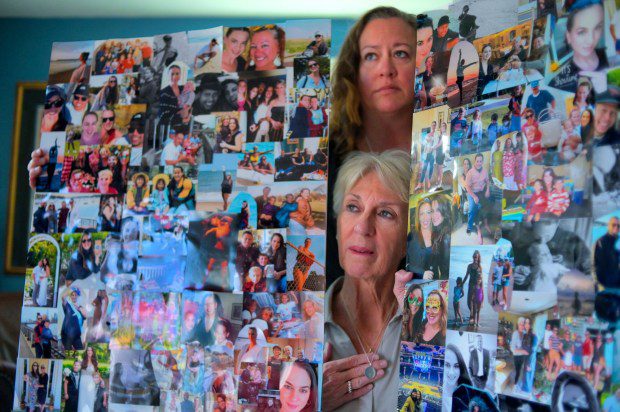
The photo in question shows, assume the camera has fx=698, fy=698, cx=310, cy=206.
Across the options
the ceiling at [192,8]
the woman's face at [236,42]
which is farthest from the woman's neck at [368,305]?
the ceiling at [192,8]

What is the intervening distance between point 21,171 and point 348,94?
237 cm

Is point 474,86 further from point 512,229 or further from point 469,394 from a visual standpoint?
point 469,394

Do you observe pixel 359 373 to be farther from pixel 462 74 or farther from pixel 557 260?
pixel 462 74

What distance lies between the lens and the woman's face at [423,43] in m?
2.08

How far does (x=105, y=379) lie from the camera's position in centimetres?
236

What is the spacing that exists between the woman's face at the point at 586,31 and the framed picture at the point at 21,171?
3040 mm

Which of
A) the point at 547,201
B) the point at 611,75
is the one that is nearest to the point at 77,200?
the point at 547,201

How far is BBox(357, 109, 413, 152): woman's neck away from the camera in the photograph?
7.26 feet

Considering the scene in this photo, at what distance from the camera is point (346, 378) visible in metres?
2.11

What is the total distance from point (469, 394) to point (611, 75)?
880mm

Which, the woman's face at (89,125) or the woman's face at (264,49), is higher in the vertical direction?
the woman's face at (264,49)

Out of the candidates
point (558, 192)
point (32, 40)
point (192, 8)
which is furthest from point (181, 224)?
point (32, 40)

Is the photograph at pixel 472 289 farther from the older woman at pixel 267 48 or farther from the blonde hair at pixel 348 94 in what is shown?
the older woman at pixel 267 48

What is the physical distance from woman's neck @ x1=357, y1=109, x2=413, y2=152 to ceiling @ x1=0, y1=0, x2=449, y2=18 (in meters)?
1.59
